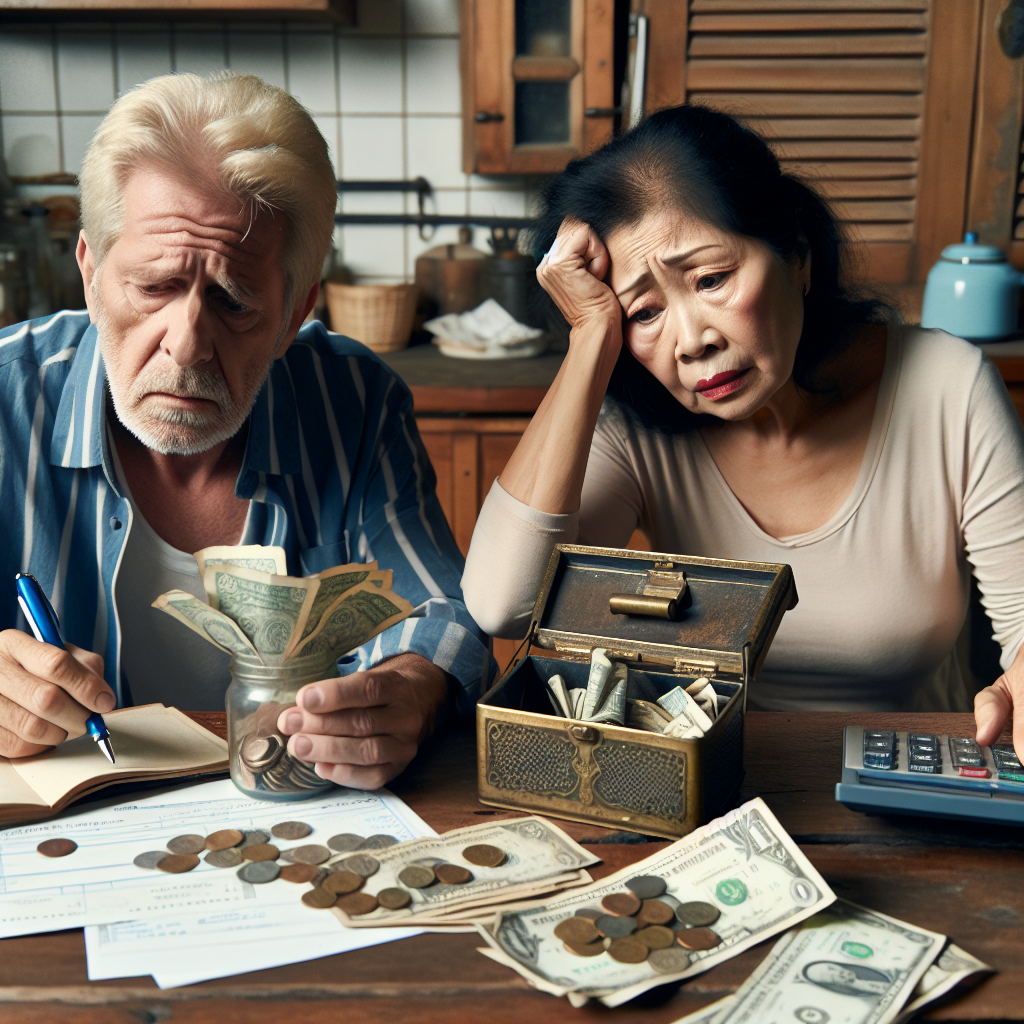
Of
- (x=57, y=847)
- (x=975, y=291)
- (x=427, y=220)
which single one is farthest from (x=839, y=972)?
(x=427, y=220)

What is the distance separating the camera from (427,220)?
355 centimetres

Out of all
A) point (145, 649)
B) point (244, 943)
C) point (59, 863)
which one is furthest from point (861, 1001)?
point (145, 649)

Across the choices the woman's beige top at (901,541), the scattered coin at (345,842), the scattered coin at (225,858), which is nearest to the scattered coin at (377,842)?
the scattered coin at (345,842)

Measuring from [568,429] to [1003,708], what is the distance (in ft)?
2.16

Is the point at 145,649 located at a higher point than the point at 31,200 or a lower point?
lower

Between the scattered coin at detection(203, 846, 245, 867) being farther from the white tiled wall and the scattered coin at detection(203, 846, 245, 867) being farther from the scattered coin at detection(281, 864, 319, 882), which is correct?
the white tiled wall

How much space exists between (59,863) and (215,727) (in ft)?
0.98

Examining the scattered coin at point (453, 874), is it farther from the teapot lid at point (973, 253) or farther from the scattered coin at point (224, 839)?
the teapot lid at point (973, 253)

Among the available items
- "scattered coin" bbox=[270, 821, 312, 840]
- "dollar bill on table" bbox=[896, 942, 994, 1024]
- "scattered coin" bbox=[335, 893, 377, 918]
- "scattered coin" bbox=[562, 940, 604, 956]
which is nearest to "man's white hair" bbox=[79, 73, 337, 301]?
"scattered coin" bbox=[270, 821, 312, 840]

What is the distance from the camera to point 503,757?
1.07 m

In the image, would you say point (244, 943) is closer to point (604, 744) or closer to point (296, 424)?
point (604, 744)

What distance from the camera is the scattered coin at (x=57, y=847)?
0.99m

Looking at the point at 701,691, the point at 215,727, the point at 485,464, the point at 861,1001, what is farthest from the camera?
the point at 485,464

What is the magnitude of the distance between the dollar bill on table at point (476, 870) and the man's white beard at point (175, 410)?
66 centimetres
